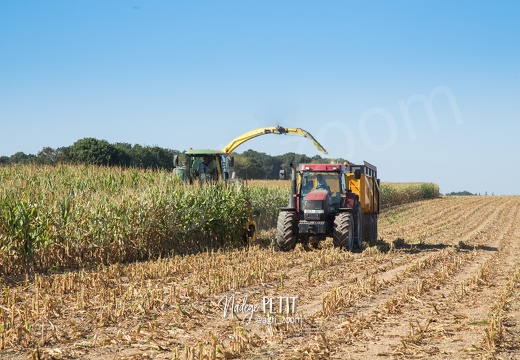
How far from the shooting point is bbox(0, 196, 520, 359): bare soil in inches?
214

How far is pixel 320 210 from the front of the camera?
41.9ft

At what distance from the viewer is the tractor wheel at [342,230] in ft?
41.6

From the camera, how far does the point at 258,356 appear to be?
524 cm

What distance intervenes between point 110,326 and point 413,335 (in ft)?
10.5

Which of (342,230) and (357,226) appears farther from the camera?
(357,226)

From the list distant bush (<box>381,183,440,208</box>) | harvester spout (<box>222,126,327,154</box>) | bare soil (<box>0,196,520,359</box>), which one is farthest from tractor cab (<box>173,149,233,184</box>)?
distant bush (<box>381,183,440,208</box>)

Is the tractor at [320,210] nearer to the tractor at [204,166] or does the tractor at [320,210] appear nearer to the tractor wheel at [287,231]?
the tractor wheel at [287,231]

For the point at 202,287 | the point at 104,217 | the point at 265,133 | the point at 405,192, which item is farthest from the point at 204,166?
the point at 405,192

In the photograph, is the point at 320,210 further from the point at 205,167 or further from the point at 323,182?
the point at 205,167

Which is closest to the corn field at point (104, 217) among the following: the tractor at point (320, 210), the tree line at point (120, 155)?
the tractor at point (320, 210)

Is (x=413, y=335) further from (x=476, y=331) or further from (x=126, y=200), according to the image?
(x=126, y=200)

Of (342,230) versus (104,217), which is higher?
(104,217)

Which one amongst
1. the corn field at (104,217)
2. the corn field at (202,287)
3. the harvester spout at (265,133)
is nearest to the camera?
the corn field at (202,287)

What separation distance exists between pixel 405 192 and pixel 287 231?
32.8 meters
